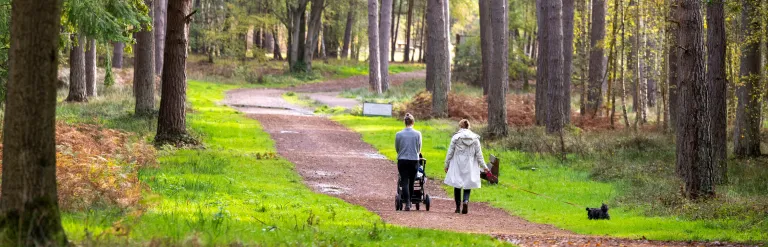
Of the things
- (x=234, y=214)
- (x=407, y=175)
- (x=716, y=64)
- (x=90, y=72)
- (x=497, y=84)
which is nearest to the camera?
(x=234, y=214)

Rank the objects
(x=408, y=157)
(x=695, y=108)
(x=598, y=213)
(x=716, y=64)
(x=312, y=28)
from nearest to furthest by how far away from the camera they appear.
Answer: (x=598, y=213) → (x=408, y=157) → (x=695, y=108) → (x=716, y=64) → (x=312, y=28)

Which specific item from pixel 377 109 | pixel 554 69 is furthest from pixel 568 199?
pixel 377 109

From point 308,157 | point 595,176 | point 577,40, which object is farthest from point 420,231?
point 577,40

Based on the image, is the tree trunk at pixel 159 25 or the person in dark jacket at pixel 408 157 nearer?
the person in dark jacket at pixel 408 157

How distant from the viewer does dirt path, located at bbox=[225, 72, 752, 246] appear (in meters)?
13.1

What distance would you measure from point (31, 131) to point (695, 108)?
499 inches

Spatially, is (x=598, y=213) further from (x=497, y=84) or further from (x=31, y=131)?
(x=497, y=84)

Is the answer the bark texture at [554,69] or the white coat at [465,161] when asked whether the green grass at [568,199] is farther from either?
the bark texture at [554,69]

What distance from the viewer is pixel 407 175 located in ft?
52.4

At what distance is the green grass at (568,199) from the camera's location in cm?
1363

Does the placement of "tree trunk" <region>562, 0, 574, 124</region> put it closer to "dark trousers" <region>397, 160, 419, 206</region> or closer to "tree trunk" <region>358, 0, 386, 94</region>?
"tree trunk" <region>358, 0, 386, 94</region>

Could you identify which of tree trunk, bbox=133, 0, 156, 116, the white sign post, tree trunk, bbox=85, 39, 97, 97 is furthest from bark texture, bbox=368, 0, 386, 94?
tree trunk, bbox=133, 0, 156, 116

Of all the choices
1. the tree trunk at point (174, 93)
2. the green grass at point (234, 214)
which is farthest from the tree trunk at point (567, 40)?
the tree trunk at point (174, 93)

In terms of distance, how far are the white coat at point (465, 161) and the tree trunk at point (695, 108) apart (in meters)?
4.15
